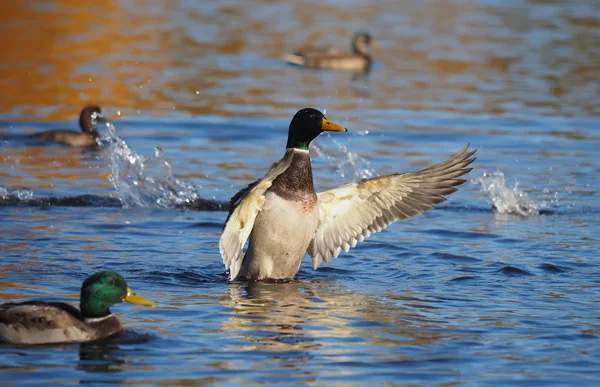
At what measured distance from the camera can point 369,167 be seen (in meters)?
13.5

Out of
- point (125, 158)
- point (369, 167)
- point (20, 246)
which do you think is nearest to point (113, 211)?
point (125, 158)

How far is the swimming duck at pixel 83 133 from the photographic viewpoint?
14953mm

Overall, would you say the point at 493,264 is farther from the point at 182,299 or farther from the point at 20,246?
the point at 20,246

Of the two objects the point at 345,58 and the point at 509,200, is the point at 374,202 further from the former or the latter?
the point at 345,58

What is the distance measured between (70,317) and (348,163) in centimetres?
664

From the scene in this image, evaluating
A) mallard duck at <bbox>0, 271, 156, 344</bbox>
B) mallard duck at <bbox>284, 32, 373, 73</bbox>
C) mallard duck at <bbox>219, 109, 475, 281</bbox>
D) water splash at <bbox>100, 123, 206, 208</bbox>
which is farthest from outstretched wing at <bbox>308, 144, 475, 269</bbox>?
mallard duck at <bbox>284, 32, 373, 73</bbox>

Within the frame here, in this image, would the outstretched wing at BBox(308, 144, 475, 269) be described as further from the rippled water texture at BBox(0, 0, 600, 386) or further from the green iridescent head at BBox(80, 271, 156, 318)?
the green iridescent head at BBox(80, 271, 156, 318)

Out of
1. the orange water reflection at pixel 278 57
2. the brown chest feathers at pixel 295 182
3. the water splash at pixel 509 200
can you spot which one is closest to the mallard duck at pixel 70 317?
the brown chest feathers at pixel 295 182

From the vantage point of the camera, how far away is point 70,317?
6918 millimetres

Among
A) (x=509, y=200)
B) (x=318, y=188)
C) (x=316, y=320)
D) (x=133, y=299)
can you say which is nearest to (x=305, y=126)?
(x=316, y=320)

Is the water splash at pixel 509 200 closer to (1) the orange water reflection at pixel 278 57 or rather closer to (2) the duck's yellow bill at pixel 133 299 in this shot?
(2) the duck's yellow bill at pixel 133 299

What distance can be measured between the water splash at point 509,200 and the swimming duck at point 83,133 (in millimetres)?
5698

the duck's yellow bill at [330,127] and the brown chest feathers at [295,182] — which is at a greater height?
the duck's yellow bill at [330,127]

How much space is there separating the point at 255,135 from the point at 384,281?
23.5ft
